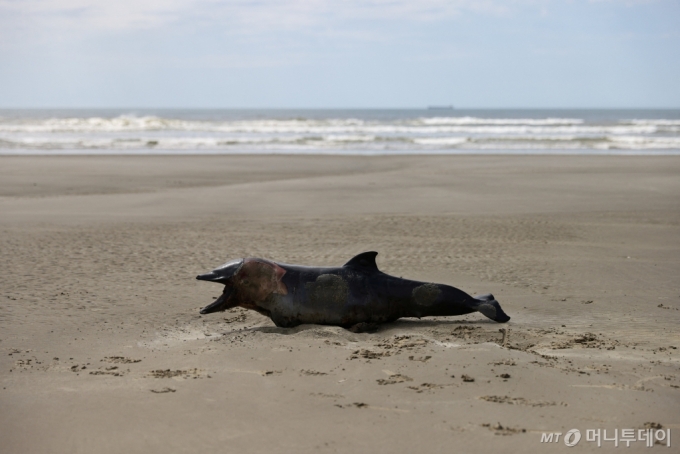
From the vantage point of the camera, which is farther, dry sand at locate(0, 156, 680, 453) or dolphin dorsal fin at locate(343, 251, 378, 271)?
dolphin dorsal fin at locate(343, 251, 378, 271)

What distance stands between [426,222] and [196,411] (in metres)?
8.64

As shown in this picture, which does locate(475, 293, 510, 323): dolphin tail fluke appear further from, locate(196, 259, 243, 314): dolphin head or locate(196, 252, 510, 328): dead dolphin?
locate(196, 259, 243, 314): dolphin head

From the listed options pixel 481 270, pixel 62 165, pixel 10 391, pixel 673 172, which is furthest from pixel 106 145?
pixel 10 391

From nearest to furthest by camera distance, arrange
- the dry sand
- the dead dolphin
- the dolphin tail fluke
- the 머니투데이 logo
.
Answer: the 머니투데이 logo → the dry sand → the dead dolphin → the dolphin tail fluke

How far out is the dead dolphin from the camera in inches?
245

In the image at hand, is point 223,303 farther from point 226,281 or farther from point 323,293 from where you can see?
point 323,293

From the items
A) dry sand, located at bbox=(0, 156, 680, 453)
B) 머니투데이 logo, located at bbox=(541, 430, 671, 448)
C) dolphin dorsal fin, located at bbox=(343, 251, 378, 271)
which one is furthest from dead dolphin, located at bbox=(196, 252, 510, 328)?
머니투데이 logo, located at bbox=(541, 430, 671, 448)

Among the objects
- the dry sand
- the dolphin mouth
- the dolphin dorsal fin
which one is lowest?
the dry sand

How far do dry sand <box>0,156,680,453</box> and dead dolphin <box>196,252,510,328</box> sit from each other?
6.5 inches

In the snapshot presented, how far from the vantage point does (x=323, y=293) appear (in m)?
6.24

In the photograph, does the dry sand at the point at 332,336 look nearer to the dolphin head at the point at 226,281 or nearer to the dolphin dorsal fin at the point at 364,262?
the dolphin head at the point at 226,281

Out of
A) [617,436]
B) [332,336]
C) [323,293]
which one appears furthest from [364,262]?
[617,436]

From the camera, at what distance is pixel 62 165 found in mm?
23984

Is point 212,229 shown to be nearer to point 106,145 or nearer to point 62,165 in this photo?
point 62,165
